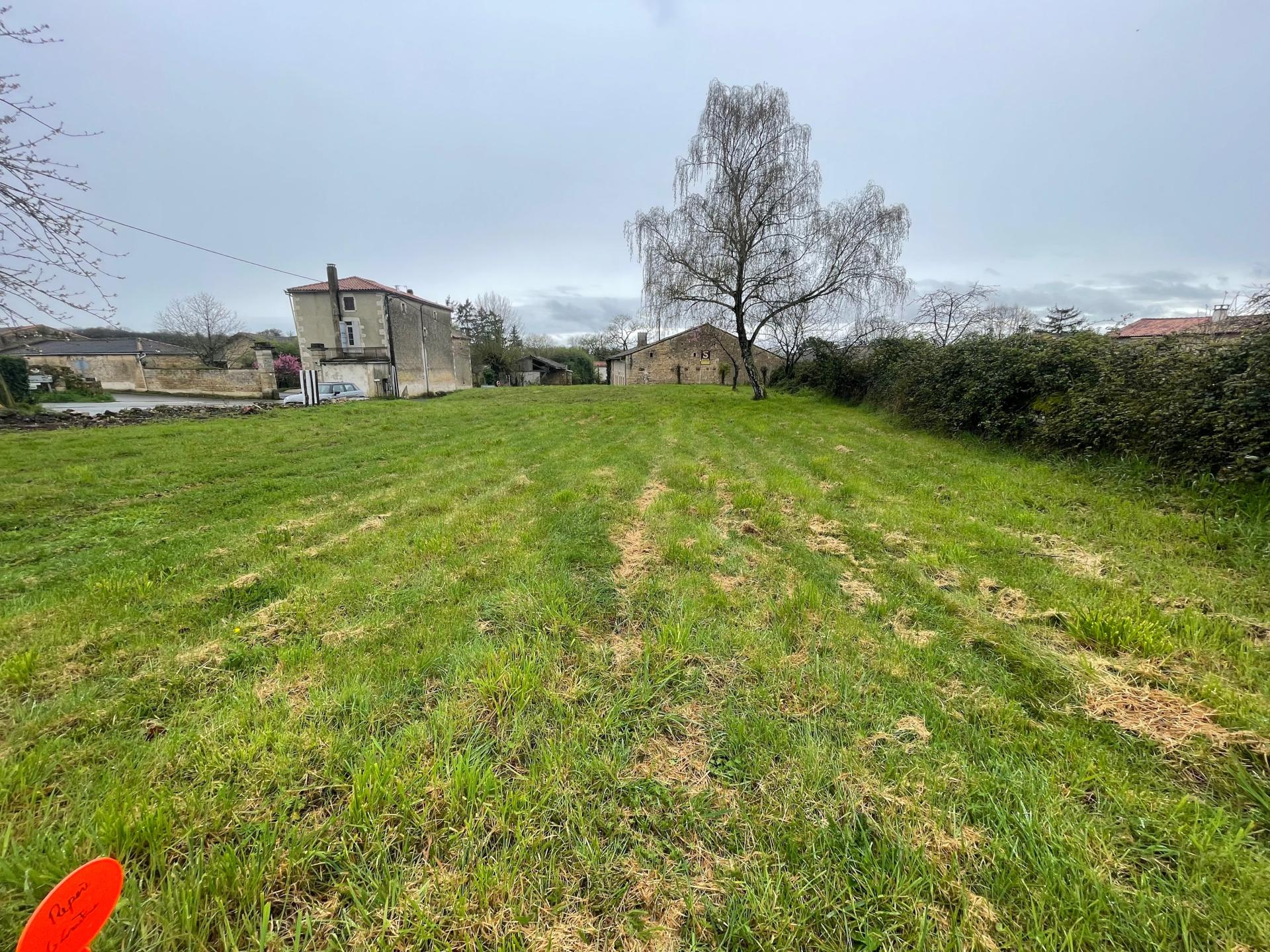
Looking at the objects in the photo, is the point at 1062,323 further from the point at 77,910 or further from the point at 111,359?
the point at 111,359

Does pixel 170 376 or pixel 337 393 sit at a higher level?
pixel 170 376

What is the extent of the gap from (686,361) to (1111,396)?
34814 millimetres

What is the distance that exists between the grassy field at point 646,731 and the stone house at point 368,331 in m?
22.0

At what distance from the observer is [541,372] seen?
1956 inches

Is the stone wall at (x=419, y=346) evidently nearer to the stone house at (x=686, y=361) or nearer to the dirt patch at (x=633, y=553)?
the stone house at (x=686, y=361)

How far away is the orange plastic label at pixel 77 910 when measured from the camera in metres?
0.82

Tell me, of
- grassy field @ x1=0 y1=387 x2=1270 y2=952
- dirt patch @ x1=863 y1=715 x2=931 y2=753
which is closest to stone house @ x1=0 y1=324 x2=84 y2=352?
grassy field @ x1=0 y1=387 x2=1270 y2=952

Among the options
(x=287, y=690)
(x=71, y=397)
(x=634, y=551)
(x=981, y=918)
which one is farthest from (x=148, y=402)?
(x=981, y=918)

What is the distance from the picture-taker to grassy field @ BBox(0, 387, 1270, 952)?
4.30 ft

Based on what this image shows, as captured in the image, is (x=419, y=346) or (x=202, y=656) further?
(x=419, y=346)

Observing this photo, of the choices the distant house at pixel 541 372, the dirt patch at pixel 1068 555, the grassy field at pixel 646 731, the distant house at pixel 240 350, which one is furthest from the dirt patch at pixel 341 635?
the distant house at pixel 240 350

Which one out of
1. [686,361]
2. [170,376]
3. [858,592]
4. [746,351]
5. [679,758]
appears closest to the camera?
[679,758]

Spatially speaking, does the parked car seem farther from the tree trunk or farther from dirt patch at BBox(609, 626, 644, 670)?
dirt patch at BBox(609, 626, 644, 670)

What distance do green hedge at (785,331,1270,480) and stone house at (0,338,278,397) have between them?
1198 inches
